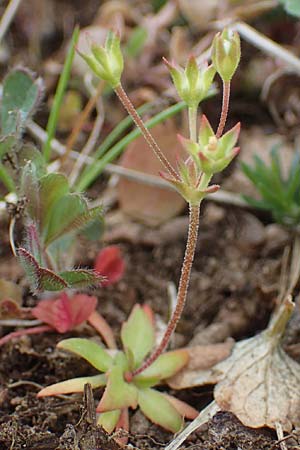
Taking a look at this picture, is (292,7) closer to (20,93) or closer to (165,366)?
(20,93)

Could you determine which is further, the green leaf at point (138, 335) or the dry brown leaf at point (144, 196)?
the dry brown leaf at point (144, 196)

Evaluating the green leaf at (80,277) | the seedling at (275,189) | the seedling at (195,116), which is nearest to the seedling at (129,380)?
the green leaf at (80,277)

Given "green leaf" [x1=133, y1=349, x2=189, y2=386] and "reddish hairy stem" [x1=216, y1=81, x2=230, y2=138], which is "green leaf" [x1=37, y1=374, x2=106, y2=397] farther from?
"reddish hairy stem" [x1=216, y1=81, x2=230, y2=138]

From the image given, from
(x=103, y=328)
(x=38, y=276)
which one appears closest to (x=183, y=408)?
(x=103, y=328)

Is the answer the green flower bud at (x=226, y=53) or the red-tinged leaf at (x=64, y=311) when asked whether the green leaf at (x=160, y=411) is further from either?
the green flower bud at (x=226, y=53)

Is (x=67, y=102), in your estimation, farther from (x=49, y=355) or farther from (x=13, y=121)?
(x=49, y=355)

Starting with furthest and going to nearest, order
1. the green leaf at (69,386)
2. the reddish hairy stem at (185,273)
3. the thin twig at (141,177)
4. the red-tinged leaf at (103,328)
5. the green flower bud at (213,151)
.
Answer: the thin twig at (141,177) < the red-tinged leaf at (103,328) < the green leaf at (69,386) < the reddish hairy stem at (185,273) < the green flower bud at (213,151)
